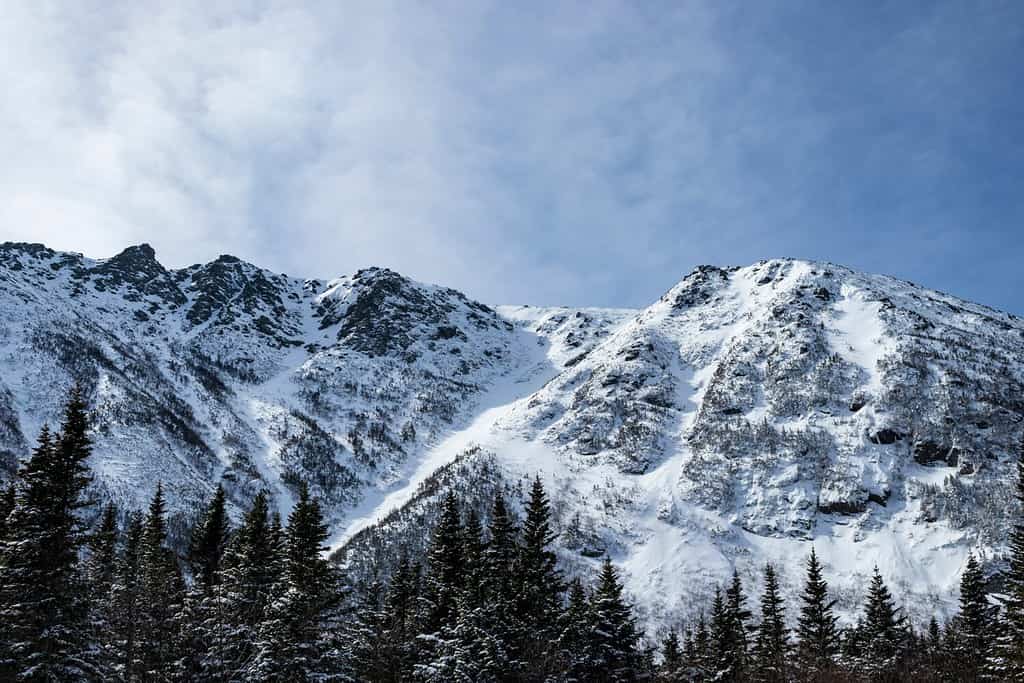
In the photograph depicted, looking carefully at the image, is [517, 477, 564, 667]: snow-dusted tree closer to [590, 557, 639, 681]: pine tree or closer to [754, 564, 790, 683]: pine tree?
[590, 557, 639, 681]: pine tree

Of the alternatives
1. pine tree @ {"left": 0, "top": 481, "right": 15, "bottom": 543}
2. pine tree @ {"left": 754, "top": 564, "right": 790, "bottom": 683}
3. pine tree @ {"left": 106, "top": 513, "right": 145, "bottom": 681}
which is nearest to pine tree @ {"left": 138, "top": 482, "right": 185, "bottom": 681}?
pine tree @ {"left": 106, "top": 513, "right": 145, "bottom": 681}

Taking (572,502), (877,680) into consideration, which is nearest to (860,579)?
(572,502)

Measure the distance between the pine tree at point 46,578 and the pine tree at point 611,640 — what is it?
94.4 ft

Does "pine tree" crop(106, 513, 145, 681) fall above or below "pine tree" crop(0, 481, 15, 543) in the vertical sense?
below

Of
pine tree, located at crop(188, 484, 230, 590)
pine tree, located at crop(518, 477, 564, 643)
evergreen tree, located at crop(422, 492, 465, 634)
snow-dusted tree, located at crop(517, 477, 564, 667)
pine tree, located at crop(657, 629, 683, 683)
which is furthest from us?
pine tree, located at crop(657, 629, 683, 683)

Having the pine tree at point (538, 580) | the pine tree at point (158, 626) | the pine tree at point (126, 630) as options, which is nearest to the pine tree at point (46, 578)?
the pine tree at point (126, 630)

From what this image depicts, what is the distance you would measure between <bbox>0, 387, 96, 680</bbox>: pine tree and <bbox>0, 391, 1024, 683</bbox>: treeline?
0.17 feet

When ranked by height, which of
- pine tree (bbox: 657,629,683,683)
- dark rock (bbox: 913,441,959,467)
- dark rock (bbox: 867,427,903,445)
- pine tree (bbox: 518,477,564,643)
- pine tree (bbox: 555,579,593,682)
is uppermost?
dark rock (bbox: 867,427,903,445)

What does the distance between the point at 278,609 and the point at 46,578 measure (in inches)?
371

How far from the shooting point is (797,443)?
653 ft

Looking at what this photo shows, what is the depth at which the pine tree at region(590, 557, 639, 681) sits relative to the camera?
44.9m

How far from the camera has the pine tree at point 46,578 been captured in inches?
994

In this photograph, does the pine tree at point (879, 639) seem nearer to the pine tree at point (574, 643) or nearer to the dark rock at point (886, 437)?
the pine tree at point (574, 643)

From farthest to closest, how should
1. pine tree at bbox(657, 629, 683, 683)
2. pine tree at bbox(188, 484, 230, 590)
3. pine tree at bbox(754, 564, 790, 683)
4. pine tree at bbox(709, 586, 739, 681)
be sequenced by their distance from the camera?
pine tree at bbox(657, 629, 683, 683)
pine tree at bbox(709, 586, 739, 681)
pine tree at bbox(754, 564, 790, 683)
pine tree at bbox(188, 484, 230, 590)
